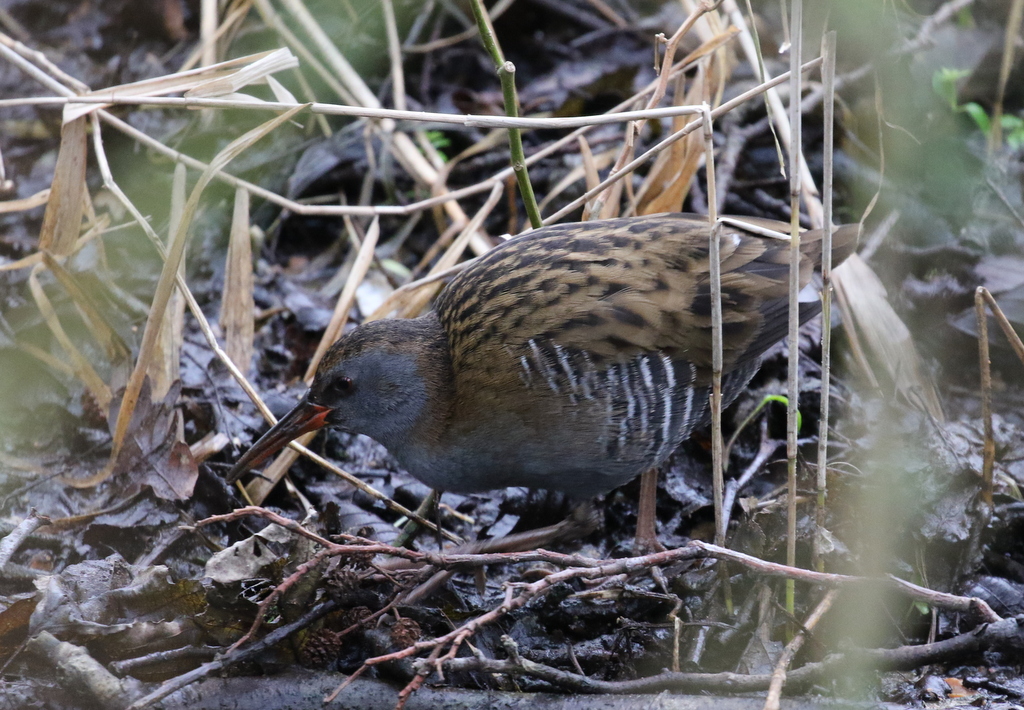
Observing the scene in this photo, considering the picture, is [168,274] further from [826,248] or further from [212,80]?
[826,248]

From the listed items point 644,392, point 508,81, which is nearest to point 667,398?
point 644,392

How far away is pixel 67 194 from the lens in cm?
299

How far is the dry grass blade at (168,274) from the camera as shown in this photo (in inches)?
106

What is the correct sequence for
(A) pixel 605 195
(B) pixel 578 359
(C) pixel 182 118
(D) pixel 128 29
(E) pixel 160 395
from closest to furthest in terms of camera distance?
(B) pixel 578 359 → (E) pixel 160 395 → (A) pixel 605 195 → (C) pixel 182 118 → (D) pixel 128 29

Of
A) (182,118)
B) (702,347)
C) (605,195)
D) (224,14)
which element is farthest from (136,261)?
(702,347)

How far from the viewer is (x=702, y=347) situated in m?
2.66

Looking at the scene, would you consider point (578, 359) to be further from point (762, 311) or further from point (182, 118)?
point (182, 118)

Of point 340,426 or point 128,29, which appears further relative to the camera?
point 128,29

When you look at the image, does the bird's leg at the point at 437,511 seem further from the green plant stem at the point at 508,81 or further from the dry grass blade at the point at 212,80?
the dry grass blade at the point at 212,80

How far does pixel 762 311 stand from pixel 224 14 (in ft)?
10.0

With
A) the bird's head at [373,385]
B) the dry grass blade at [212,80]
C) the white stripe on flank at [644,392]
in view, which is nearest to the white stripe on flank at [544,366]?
the white stripe on flank at [644,392]

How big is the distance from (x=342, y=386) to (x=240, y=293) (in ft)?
2.08

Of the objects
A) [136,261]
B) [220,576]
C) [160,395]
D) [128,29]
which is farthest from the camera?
[128,29]

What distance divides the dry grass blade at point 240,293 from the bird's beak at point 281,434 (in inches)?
17.8
